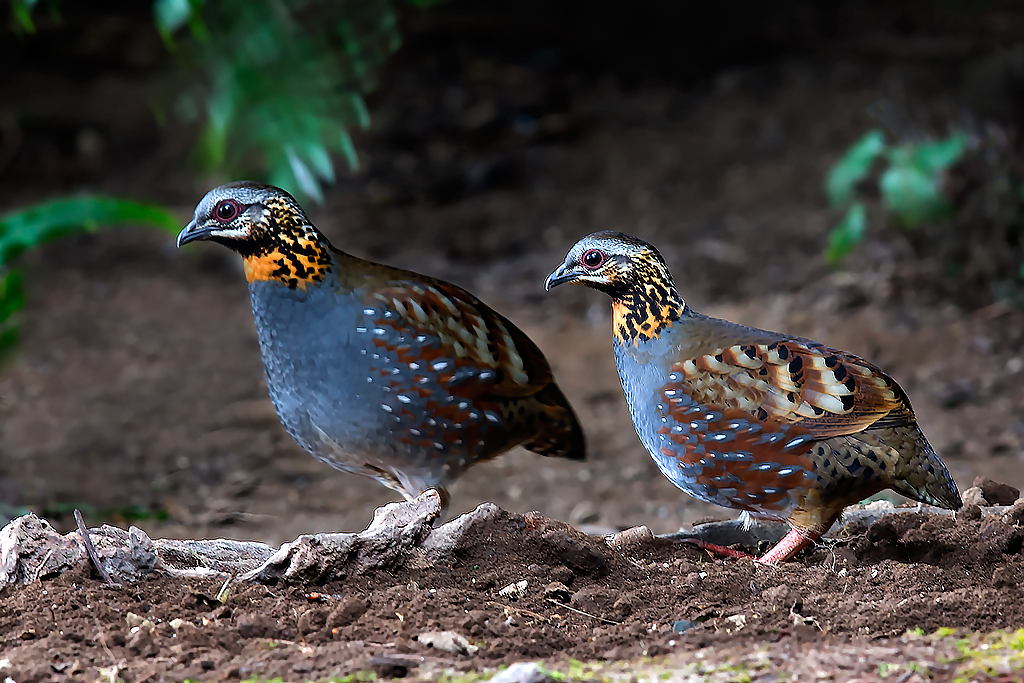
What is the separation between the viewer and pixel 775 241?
31.7 feet

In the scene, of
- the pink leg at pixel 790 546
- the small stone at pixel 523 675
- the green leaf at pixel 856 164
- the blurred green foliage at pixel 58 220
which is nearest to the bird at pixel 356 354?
the pink leg at pixel 790 546

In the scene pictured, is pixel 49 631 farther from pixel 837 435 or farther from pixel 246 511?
pixel 246 511

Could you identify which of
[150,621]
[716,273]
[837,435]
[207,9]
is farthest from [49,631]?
[716,273]

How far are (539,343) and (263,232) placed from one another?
15.4ft

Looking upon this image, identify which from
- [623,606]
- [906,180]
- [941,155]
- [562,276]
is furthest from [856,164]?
[623,606]

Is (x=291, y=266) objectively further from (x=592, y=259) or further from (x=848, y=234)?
(x=848, y=234)

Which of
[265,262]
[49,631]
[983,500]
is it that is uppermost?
[265,262]

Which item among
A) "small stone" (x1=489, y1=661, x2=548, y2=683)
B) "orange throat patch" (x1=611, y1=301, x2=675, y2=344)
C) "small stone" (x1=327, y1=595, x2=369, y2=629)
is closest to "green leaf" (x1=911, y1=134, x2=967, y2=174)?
"orange throat patch" (x1=611, y1=301, x2=675, y2=344)

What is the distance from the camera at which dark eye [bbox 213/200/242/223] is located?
382cm

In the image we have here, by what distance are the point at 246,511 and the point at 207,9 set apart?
267 centimetres

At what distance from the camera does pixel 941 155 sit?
7.85 meters

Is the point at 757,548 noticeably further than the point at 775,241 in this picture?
No

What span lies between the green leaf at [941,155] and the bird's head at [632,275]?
4.65 meters

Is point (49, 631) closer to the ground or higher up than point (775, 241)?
closer to the ground
